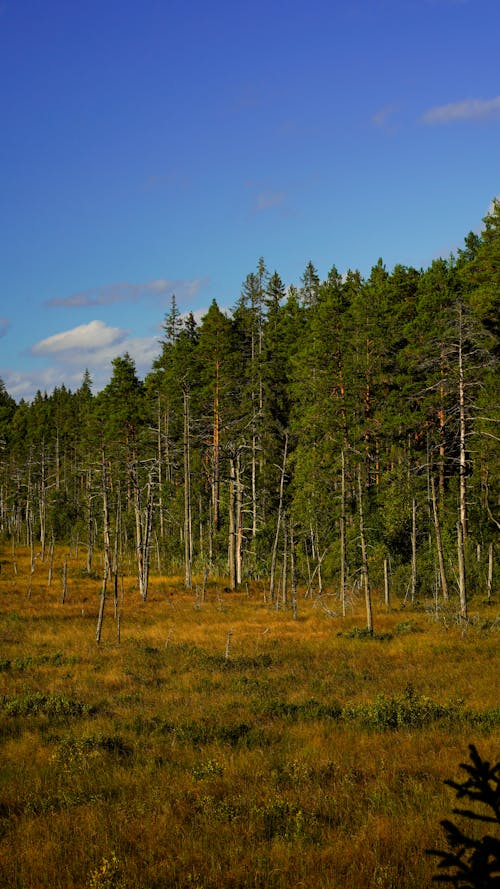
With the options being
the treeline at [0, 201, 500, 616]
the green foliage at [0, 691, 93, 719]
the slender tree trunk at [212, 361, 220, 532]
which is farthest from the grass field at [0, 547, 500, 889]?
the slender tree trunk at [212, 361, 220, 532]

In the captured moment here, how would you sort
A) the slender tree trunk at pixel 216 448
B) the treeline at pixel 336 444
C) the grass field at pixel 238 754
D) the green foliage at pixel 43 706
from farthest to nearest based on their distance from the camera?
the slender tree trunk at pixel 216 448
the treeline at pixel 336 444
the green foliage at pixel 43 706
the grass field at pixel 238 754

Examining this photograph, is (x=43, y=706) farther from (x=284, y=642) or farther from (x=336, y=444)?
(x=336, y=444)

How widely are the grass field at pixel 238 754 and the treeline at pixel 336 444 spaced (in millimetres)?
5783

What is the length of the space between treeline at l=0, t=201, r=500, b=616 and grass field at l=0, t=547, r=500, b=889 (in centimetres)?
578

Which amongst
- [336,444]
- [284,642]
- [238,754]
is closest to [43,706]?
[238,754]

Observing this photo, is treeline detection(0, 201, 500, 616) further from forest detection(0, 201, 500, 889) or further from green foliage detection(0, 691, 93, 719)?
green foliage detection(0, 691, 93, 719)

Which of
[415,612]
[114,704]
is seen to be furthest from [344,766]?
[415,612]

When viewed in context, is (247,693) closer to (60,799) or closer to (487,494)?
(60,799)

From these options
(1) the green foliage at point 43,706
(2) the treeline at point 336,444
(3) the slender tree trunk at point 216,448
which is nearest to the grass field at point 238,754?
(1) the green foliage at point 43,706

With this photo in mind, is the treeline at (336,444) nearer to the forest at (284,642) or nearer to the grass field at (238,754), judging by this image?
the forest at (284,642)

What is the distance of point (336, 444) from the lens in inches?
1304

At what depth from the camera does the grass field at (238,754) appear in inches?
291

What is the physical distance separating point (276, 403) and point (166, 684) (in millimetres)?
30118

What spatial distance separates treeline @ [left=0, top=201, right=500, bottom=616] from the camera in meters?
31.8
